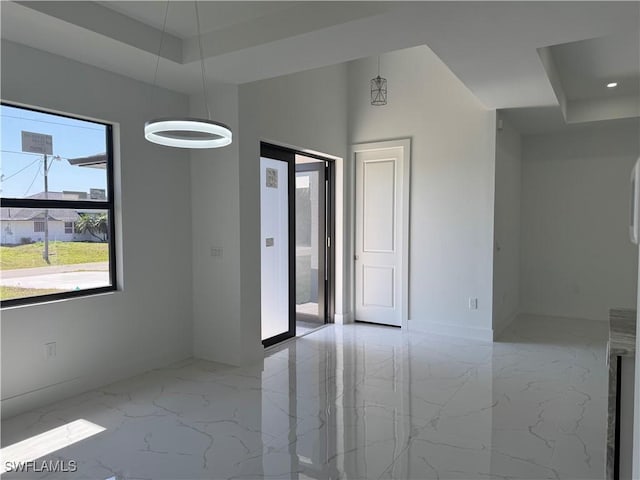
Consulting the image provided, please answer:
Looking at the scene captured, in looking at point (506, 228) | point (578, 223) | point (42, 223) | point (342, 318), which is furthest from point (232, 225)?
point (578, 223)

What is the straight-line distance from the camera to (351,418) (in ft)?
10.3

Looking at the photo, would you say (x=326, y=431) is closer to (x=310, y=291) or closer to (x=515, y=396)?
(x=515, y=396)

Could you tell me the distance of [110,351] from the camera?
147 inches

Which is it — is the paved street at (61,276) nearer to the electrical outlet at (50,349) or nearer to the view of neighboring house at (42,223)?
the view of neighboring house at (42,223)

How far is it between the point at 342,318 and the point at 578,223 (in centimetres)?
357

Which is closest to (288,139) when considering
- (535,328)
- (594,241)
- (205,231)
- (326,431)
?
(205,231)

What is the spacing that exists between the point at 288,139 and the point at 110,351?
2.68 metres

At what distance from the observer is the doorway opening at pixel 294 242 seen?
4.83 metres

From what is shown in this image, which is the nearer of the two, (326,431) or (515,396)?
(326,431)

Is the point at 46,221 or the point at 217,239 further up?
Result: the point at 46,221

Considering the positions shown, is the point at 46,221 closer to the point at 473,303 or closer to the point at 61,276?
the point at 61,276

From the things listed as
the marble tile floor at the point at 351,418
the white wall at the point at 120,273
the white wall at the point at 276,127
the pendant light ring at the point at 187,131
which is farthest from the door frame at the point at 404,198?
the pendant light ring at the point at 187,131

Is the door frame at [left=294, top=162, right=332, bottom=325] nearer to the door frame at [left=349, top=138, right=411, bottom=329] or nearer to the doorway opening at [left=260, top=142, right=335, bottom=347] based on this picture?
the doorway opening at [left=260, top=142, right=335, bottom=347]

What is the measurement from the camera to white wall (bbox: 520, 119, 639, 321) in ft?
19.6
